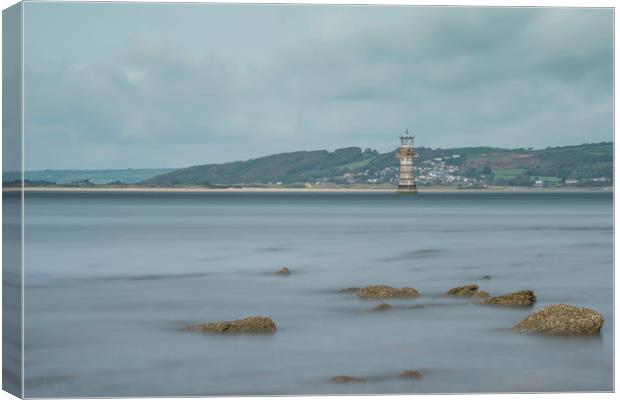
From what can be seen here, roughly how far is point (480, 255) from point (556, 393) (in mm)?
14405

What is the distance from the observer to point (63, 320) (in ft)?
36.7

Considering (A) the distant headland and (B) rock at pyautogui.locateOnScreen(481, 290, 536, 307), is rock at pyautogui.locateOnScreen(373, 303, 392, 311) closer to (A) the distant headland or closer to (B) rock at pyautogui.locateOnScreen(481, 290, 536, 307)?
(B) rock at pyautogui.locateOnScreen(481, 290, 536, 307)

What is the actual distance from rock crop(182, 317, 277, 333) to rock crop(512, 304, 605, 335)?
98.6 inches

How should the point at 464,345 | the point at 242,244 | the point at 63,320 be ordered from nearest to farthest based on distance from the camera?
the point at 464,345 < the point at 63,320 < the point at 242,244

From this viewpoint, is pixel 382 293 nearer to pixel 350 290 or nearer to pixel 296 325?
pixel 350 290

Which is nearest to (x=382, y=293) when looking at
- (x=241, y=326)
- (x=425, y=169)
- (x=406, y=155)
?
(x=241, y=326)

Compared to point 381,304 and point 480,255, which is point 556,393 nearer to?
point 381,304

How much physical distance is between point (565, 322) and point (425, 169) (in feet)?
102

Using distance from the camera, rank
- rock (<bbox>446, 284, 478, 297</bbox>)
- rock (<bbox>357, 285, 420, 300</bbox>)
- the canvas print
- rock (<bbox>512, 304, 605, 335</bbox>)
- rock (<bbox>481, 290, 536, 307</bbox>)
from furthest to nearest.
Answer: rock (<bbox>446, 284, 478, 297</bbox>), rock (<bbox>357, 285, 420, 300</bbox>), rock (<bbox>481, 290, 536, 307</bbox>), rock (<bbox>512, 304, 605, 335</bbox>), the canvas print

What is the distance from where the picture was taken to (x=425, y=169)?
40.9m

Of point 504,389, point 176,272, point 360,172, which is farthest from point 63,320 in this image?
point 360,172

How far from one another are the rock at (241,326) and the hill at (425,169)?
12906mm

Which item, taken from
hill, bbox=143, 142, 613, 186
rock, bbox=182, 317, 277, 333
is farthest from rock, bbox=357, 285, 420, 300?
hill, bbox=143, 142, 613, 186

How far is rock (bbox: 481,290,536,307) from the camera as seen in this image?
477 inches
